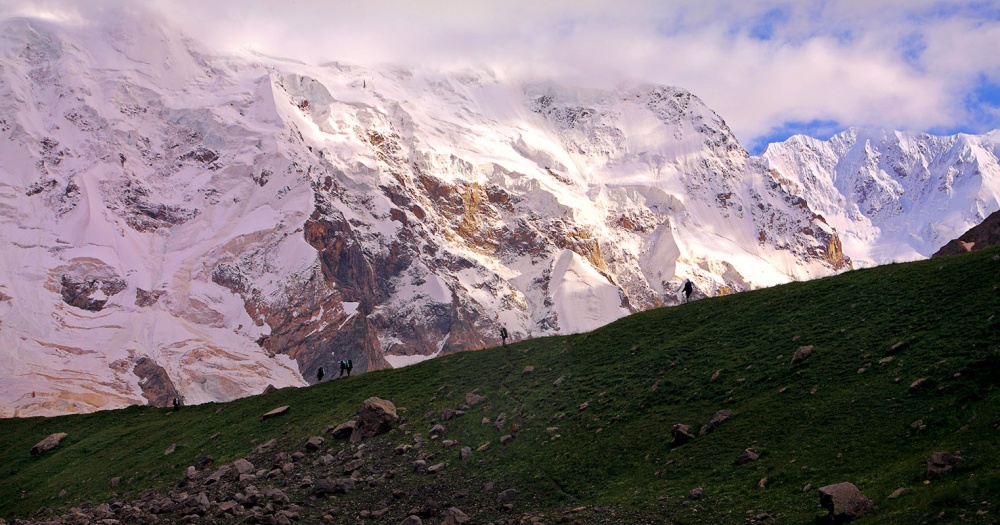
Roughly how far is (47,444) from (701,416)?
3776 centimetres

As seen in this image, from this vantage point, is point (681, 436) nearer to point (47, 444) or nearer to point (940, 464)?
point (940, 464)

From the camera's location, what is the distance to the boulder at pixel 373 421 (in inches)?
1436

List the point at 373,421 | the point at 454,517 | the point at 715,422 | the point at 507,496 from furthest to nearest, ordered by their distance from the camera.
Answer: the point at 373,421
the point at 715,422
the point at 507,496
the point at 454,517

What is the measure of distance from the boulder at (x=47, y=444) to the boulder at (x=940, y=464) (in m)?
45.3

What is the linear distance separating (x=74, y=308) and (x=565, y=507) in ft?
644

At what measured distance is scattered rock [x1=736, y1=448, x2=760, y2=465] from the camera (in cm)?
2529

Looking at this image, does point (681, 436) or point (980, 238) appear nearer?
point (681, 436)

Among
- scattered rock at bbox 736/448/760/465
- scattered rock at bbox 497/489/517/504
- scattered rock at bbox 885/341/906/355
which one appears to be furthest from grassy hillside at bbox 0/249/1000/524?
scattered rock at bbox 497/489/517/504

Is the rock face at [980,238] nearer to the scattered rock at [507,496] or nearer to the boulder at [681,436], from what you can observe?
the boulder at [681,436]

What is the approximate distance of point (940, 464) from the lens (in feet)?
67.6

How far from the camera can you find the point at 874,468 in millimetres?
22484

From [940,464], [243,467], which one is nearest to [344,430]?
[243,467]

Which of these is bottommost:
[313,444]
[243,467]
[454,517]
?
[454,517]

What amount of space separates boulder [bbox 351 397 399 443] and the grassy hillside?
2.57 feet
